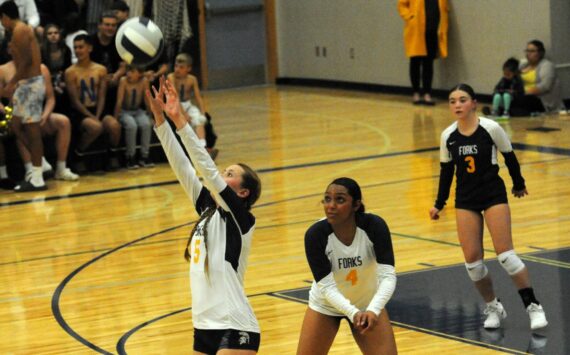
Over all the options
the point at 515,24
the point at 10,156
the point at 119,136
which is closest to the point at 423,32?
the point at 515,24

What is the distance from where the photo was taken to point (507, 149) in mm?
7258

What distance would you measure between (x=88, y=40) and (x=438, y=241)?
6.02m

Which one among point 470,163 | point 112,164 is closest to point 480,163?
point 470,163

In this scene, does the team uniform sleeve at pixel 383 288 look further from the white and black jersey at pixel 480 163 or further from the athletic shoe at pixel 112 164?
the athletic shoe at pixel 112 164

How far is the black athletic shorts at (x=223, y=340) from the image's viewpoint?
516cm

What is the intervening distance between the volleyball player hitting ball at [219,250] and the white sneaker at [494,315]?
2.35 m

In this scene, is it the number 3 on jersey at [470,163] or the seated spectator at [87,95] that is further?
the seated spectator at [87,95]

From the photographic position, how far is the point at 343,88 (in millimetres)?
22547

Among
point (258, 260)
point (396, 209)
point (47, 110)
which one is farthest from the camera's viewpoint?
point (47, 110)

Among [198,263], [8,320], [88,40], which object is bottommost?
[8,320]

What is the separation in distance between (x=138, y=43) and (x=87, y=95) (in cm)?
586

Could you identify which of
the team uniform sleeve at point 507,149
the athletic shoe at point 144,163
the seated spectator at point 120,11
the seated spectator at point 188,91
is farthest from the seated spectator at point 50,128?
the team uniform sleeve at point 507,149

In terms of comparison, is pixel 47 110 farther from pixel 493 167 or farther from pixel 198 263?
pixel 198 263

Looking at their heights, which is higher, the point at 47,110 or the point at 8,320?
the point at 47,110
